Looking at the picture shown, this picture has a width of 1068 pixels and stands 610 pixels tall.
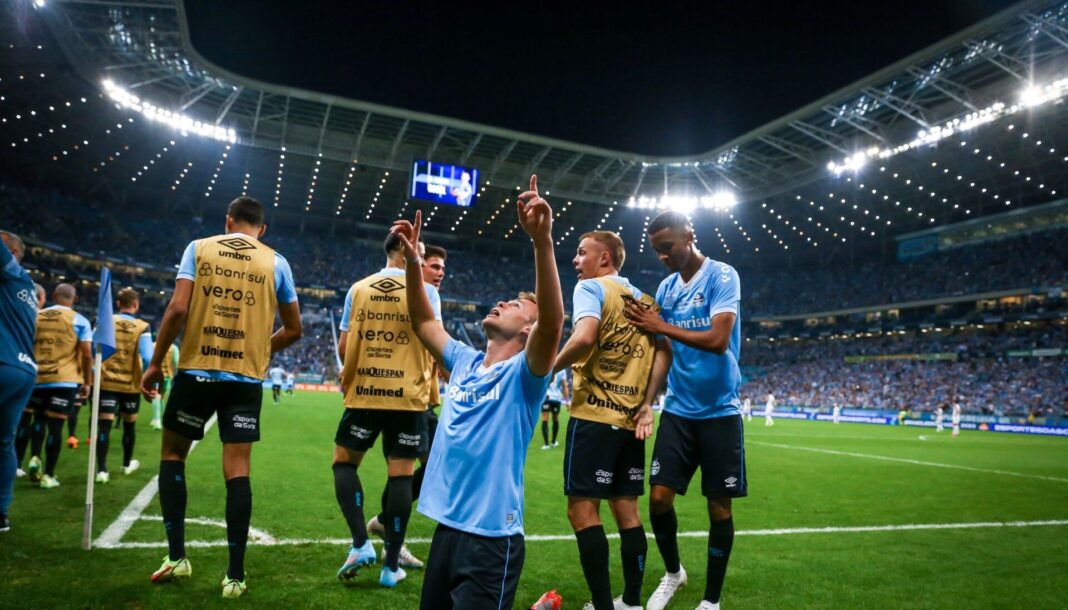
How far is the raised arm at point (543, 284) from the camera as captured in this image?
2.45 m

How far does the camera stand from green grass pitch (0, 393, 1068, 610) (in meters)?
4.21

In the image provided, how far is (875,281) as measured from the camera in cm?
5903

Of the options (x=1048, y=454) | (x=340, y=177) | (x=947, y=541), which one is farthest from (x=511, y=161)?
(x=947, y=541)

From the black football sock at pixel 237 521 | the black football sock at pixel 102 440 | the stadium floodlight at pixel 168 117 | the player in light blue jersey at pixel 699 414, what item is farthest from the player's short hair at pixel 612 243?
the stadium floodlight at pixel 168 117

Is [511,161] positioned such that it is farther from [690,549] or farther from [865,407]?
[690,549]

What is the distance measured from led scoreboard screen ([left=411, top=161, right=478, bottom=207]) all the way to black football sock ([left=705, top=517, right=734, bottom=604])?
37.1 metres

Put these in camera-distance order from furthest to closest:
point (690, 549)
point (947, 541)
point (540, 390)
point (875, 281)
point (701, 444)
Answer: point (875, 281)
point (947, 541)
point (690, 549)
point (701, 444)
point (540, 390)

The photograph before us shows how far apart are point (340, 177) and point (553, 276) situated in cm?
5243

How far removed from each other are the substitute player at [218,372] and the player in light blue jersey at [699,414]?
2662mm

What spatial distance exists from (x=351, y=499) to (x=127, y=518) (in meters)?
2.88

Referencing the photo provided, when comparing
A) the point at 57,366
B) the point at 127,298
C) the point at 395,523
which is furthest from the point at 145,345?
the point at 395,523

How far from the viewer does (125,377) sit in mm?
8305

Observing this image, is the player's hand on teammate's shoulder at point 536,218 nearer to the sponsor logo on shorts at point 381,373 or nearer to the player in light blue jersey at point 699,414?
the player in light blue jersey at point 699,414

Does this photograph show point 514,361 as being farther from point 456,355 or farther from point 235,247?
point 235,247
